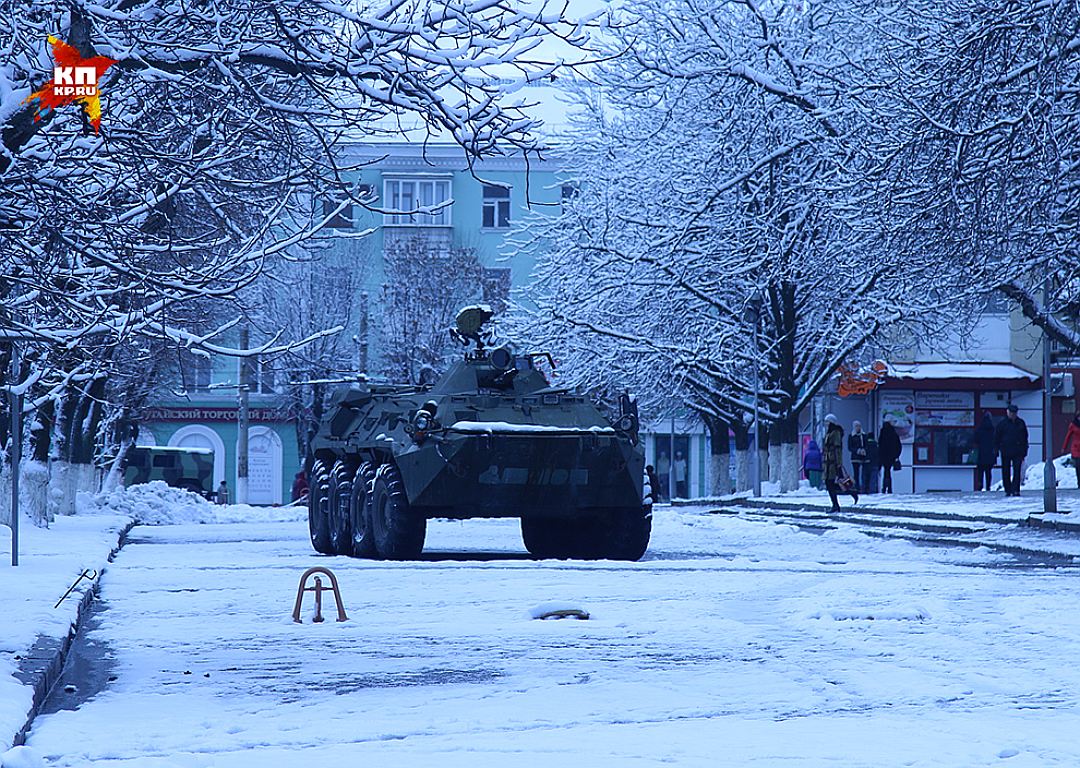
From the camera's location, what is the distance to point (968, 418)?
47.4 meters

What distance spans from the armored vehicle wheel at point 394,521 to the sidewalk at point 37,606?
291 cm

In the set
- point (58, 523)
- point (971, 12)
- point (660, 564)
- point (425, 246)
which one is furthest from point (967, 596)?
point (425, 246)

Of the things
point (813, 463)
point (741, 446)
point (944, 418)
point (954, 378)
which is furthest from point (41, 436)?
point (944, 418)

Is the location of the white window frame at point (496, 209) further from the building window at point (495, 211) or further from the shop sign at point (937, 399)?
the shop sign at point (937, 399)

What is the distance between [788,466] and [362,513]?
2027cm

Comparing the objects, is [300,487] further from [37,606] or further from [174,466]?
[37,606]

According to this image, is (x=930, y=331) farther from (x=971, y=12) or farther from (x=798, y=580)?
(x=798, y=580)

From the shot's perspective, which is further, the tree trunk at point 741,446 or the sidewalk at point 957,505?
the tree trunk at point 741,446

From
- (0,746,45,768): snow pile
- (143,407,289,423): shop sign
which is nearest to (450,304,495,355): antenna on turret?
(0,746,45,768): snow pile

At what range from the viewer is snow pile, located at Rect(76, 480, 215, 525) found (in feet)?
115

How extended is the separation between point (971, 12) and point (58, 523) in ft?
50.0

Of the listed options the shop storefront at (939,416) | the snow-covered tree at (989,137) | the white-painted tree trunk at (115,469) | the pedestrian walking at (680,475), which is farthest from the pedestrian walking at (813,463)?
the pedestrian walking at (680,475)

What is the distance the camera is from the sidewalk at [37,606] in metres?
8.14

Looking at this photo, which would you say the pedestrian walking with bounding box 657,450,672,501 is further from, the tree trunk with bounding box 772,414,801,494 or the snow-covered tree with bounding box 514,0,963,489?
the tree trunk with bounding box 772,414,801,494
